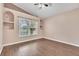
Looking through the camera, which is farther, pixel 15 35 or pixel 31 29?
pixel 15 35

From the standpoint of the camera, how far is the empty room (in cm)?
275

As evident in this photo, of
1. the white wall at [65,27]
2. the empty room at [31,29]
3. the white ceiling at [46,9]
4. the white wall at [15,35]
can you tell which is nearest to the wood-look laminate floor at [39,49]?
the empty room at [31,29]

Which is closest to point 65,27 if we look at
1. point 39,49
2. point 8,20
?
point 39,49

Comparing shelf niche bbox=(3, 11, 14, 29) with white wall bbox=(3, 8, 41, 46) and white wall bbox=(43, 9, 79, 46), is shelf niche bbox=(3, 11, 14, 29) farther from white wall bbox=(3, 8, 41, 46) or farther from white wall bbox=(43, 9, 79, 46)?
white wall bbox=(43, 9, 79, 46)

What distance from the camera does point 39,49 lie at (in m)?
2.96

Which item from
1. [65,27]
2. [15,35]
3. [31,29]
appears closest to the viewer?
[31,29]

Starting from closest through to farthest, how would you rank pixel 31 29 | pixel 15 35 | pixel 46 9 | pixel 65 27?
pixel 31 29
pixel 15 35
pixel 46 9
pixel 65 27

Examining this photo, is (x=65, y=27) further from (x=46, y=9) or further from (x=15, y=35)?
(x=15, y=35)

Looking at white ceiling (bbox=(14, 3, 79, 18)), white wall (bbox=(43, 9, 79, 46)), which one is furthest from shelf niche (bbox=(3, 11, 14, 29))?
white wall (bbox=(43, 9, 79, 46))

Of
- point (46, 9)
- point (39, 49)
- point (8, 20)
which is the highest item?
point (46, 9)

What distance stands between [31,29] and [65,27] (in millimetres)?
1360

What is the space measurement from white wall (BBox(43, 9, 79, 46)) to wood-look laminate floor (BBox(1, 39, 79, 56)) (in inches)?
11.7

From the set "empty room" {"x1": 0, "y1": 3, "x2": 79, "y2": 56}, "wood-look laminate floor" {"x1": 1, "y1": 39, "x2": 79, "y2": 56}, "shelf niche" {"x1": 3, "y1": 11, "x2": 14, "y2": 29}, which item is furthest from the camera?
"shelf niche" {"x1": 3, "y1": 11, "x2": 14, "y2": 29}

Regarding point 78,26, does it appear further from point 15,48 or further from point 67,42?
point 15,48
